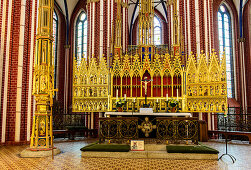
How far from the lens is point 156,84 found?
1191 cm

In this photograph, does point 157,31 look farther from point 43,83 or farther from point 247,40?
point 43,83

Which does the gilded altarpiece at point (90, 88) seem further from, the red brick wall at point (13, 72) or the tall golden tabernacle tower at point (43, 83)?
the tall golden tabernacle tower at point (43, 83)

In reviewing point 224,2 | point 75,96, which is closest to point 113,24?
point 75,96

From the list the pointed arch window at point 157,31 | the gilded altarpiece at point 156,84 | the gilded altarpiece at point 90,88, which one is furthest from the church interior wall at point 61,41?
the gilded altarpiece at point 156,84

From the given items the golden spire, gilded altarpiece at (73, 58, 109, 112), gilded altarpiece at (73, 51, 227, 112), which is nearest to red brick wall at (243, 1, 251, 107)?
gilded altarpiece at (73, 51, 227, 112)

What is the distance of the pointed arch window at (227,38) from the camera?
19.8 metres

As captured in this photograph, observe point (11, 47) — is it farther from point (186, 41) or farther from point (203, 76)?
point (186, 41)

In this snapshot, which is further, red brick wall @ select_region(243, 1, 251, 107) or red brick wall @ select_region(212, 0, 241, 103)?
red brick wall @ select_region(212, 0, 241, 103)

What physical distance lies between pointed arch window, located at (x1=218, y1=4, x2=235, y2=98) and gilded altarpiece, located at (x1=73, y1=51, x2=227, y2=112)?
9.10 metres

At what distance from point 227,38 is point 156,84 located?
11.4 meters

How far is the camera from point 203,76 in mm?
11023

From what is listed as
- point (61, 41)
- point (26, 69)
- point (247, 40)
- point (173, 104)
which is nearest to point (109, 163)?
point (173, 104)

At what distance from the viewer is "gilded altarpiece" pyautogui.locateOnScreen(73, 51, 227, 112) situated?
35.9 feet

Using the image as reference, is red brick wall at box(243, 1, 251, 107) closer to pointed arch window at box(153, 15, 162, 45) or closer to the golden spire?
pointed arch window at box(153, 15, 162, 45)
